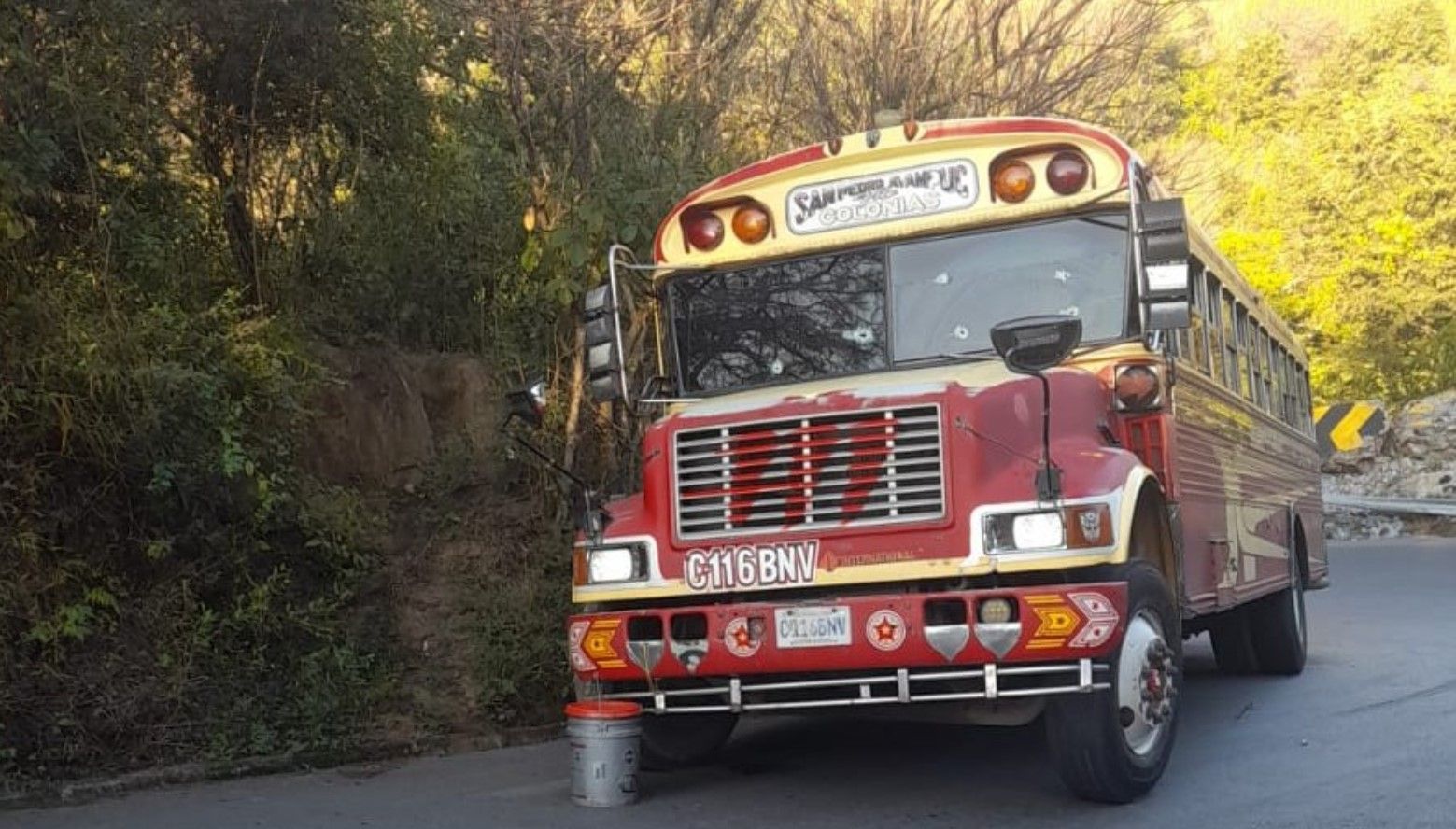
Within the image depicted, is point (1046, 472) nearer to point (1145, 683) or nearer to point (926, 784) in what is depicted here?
point (1145, 683)

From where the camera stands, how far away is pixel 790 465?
6191 mm

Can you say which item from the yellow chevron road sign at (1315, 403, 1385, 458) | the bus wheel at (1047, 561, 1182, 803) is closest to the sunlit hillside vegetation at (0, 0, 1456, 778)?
the bus wheel at (1047, 561, 1182, 803)

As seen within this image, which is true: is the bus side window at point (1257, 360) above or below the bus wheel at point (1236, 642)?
above

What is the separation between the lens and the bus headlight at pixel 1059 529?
5664mm

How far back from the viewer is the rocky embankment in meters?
27.2

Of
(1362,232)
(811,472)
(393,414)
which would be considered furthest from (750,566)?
(1362,232)

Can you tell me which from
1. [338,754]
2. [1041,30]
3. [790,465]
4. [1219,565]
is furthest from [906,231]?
[1041,30]

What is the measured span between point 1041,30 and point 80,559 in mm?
9720

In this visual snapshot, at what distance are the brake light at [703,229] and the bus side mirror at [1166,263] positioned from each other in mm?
2258

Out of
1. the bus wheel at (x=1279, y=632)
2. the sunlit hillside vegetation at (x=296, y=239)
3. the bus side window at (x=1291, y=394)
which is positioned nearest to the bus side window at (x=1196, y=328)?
the bus wheel at (x=1279, y=632)

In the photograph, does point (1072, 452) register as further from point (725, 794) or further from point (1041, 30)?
point (1041, 30)

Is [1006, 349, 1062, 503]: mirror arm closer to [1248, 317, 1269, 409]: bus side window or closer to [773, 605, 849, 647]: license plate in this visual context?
[773, 605, 849, 647]: license plate

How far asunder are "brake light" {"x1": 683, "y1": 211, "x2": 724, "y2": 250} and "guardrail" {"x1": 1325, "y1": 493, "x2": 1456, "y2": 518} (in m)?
19.5

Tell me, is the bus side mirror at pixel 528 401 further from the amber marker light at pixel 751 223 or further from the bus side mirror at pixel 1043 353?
the bus side mirror at pixel 1043 353
